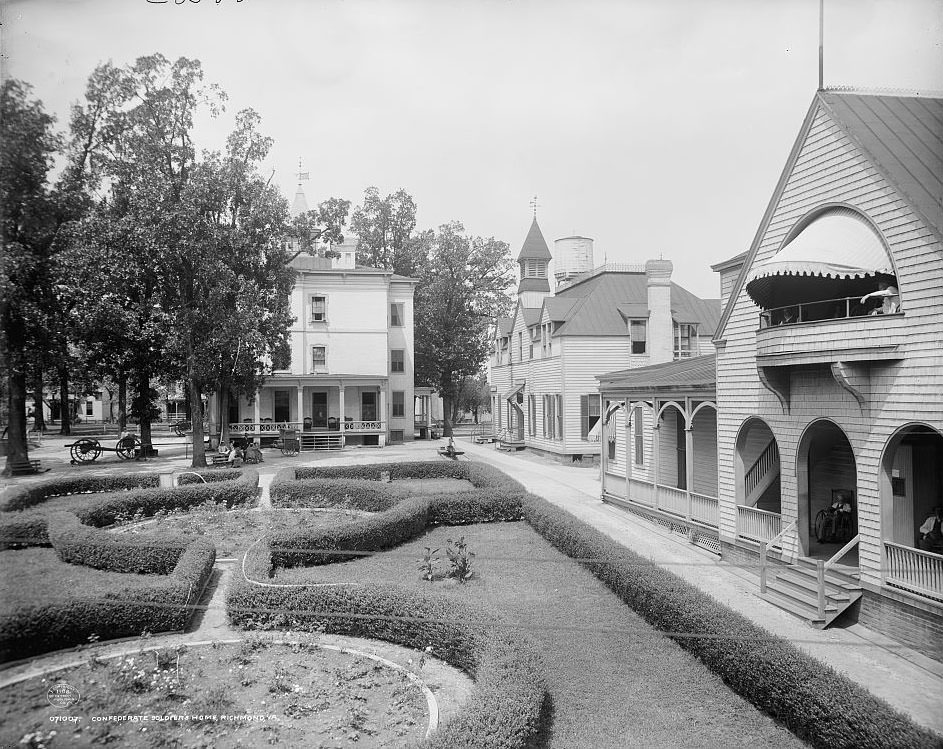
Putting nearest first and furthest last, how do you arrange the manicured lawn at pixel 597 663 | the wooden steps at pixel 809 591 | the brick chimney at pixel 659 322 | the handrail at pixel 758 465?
1. the manicured lawn at pixel 597 663
2. the wooden steps at pixel 809 591
3. the handrail at pixel 758 465
4. the brick chimney at pixel 659 322

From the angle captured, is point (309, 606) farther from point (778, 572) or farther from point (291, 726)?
point (778, 572)

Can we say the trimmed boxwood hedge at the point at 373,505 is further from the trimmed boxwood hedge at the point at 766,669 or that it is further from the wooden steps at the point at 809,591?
the wooden steps at the point at 809,591

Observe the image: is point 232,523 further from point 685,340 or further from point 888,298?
point 685,340

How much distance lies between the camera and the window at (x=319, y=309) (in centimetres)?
3503

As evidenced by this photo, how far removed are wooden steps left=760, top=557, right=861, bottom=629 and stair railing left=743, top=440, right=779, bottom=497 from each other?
8.04 feet

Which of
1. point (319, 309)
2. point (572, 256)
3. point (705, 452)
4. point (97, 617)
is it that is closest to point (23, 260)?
point (319, 309)

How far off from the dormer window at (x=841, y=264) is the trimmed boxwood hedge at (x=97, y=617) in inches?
379

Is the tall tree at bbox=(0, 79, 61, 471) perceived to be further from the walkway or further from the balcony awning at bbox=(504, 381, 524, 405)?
the balcony awning at bbox=(504, 381, 524, 405)

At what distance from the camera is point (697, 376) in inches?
590

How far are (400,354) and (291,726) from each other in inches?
1341

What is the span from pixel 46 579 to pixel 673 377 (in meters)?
13.4

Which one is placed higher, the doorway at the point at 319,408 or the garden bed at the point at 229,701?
the doorway at the point at 319,408

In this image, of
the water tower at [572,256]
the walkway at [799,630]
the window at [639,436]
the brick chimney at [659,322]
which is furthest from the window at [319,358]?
the window at [639,436]

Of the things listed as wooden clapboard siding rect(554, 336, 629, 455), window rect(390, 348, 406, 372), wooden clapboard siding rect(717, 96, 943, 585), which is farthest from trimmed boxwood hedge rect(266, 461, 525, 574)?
window rect(390, 348, 406, 372)
